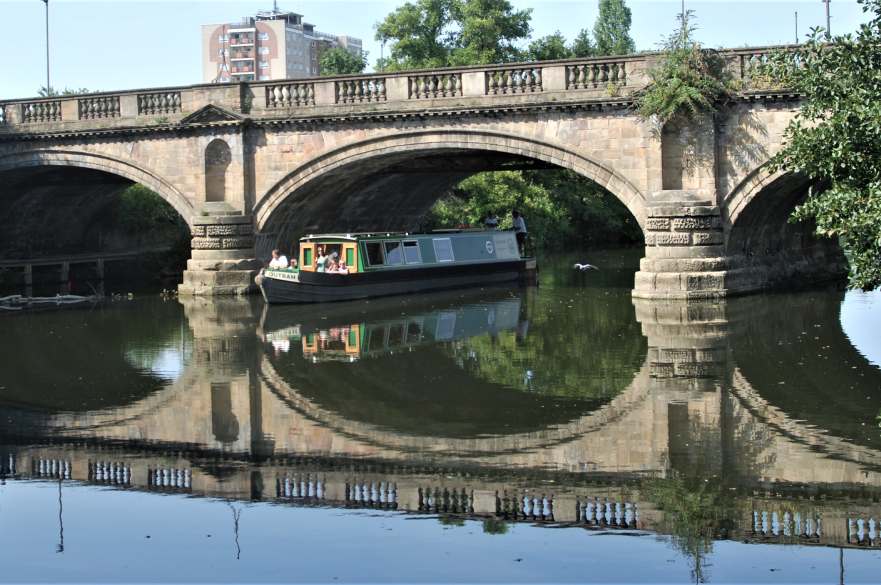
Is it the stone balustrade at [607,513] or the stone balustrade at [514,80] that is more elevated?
the stone balustrade at [514,80]

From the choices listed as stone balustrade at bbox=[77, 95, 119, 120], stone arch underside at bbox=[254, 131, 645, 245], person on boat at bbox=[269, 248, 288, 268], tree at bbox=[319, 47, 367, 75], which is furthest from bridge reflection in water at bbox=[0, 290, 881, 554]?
tree at bbox=[319, 47, 367, 75]

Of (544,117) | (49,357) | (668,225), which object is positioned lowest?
(49,357)

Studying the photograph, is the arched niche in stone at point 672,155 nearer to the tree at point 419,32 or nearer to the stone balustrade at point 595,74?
the stone balustrade at point 595,74

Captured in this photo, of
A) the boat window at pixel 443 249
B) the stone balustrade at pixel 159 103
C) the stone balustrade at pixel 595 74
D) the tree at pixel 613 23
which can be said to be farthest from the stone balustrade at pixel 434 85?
the tree at pixel 613 23

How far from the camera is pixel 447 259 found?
2739 centimetres

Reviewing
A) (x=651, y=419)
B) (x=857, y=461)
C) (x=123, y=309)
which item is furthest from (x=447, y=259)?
(x=857, y=461)

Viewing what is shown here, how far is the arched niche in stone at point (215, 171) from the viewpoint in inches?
1023

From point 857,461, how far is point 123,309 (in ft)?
56.7

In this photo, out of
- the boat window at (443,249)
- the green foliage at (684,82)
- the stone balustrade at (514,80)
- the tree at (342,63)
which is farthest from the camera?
the tree at (342,63)

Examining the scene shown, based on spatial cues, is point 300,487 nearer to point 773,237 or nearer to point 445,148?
point 445,148

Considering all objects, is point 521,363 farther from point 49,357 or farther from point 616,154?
point 616,154

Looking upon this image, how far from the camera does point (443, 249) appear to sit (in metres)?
27.4

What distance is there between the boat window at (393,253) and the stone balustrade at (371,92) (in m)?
2.99

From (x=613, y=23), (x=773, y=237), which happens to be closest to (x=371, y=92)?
(x=773, y=237)
